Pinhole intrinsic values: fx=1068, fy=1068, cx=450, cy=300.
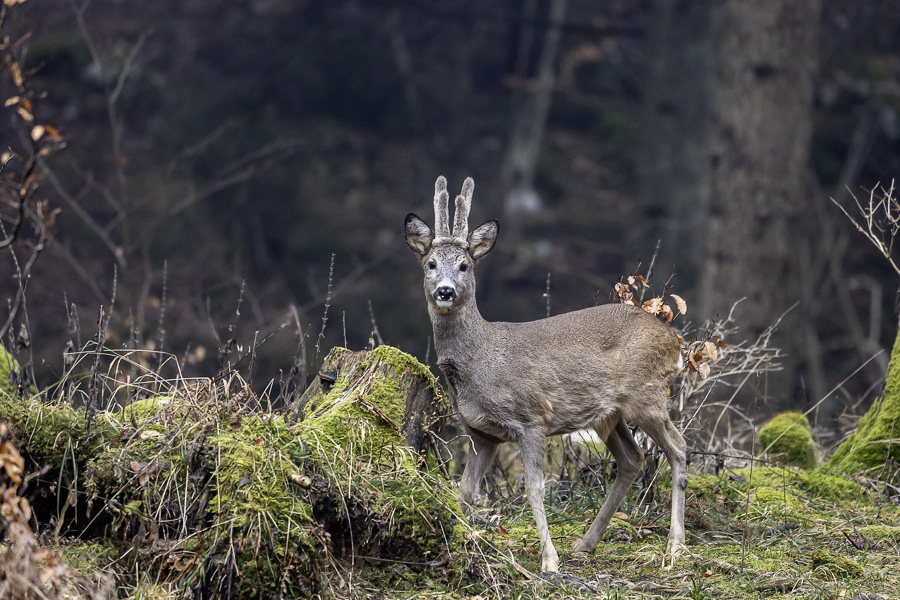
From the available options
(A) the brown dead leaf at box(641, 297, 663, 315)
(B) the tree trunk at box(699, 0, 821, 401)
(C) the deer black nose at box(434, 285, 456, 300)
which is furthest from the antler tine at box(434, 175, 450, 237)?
(B) the tree trunk at box(699, 0, 821, 401)

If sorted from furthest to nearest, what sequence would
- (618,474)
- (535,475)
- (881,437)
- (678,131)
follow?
1. (678,131)
2. (881,437)
3. (618,474)
4. (535,475)

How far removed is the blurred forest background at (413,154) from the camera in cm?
1492

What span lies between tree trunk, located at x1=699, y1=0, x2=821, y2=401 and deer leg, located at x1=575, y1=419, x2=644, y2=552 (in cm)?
644

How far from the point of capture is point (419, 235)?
20.4 feet

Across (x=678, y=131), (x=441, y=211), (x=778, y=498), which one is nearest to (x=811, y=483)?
(x=778, y=498)

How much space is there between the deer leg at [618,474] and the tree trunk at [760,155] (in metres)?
6.44

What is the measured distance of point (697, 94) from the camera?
17.4 metres

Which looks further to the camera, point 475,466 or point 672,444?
point 672,444

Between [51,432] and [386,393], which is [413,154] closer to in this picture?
[386,393]

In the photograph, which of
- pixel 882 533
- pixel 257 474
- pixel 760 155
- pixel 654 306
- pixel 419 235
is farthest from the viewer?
pixel 760 155

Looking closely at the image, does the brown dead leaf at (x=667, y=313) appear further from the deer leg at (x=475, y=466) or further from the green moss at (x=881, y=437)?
the green moss at (x=881, y=437)

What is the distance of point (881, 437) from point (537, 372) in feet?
10.3

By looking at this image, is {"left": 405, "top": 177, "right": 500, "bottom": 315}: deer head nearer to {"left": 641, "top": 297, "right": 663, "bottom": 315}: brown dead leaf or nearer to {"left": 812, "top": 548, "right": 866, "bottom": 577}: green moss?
{"left": 641, "top": 297, "right": 663, "bottom": 315}: brown dead leaf

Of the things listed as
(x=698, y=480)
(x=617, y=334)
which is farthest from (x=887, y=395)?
(x=617, y=334)
